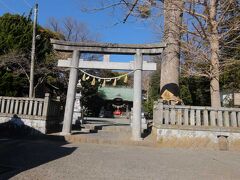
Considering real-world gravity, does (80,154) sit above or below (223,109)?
below

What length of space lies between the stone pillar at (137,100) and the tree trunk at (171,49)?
6.65 ft

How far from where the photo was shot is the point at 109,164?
6895 mm

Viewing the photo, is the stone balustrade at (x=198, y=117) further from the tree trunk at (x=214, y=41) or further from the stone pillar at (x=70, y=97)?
the stone pillar at (x=70, y=97)

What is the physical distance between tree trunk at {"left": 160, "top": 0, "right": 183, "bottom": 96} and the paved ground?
178 inches

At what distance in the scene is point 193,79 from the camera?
1895 centimetres

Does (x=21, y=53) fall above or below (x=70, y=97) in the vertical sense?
above

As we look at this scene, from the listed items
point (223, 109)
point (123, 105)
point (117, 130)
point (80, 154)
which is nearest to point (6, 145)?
point (80, 154)

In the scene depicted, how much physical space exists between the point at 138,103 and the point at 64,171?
5.84 m

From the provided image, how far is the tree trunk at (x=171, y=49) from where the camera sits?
1295 cm

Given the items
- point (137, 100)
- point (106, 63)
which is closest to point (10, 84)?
point (106, 63)

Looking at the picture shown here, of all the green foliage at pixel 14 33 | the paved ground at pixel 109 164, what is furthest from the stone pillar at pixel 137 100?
the green foliage at pixel 14 33

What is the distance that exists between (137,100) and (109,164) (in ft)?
15.8

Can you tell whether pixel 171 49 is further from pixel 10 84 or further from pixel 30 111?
pixel 10 84

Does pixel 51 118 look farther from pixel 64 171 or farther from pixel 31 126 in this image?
pixel 64 171
